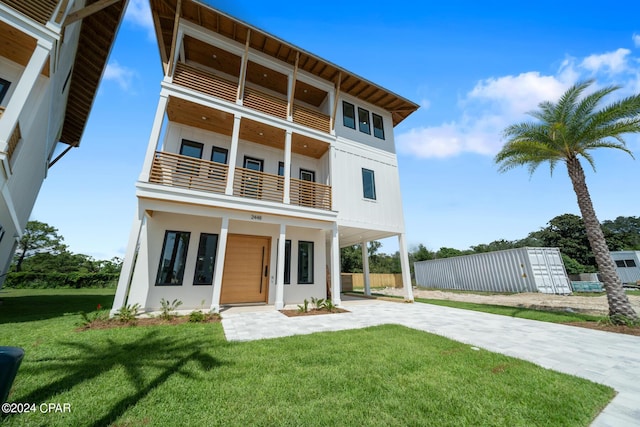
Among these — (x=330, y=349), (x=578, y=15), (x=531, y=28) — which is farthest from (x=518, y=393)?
(x=578, y=15)

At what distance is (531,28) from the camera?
959cm

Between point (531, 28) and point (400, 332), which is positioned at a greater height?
point (531, 28)

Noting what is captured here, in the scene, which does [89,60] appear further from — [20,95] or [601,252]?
[601,252]

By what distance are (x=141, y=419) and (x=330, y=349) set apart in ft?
9.32

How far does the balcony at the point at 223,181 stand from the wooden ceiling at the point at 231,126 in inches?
65.2

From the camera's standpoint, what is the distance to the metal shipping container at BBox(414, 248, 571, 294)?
16.9m

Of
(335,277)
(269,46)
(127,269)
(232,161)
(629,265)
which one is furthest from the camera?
(629,265)

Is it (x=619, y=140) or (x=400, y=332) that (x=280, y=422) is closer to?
(x=400, y=332)

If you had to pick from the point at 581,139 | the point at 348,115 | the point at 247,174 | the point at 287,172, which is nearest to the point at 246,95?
the point at 247,174

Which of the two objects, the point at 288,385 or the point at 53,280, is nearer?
the point at 288,385

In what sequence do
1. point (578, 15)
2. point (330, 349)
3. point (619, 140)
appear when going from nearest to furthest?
point (330, 349) → point (619, 140) → point (578, 15)

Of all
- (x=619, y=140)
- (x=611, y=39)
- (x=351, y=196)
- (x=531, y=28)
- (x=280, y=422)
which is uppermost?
(x=531, y=28)

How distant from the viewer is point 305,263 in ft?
35.3

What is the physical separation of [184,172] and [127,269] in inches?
149
